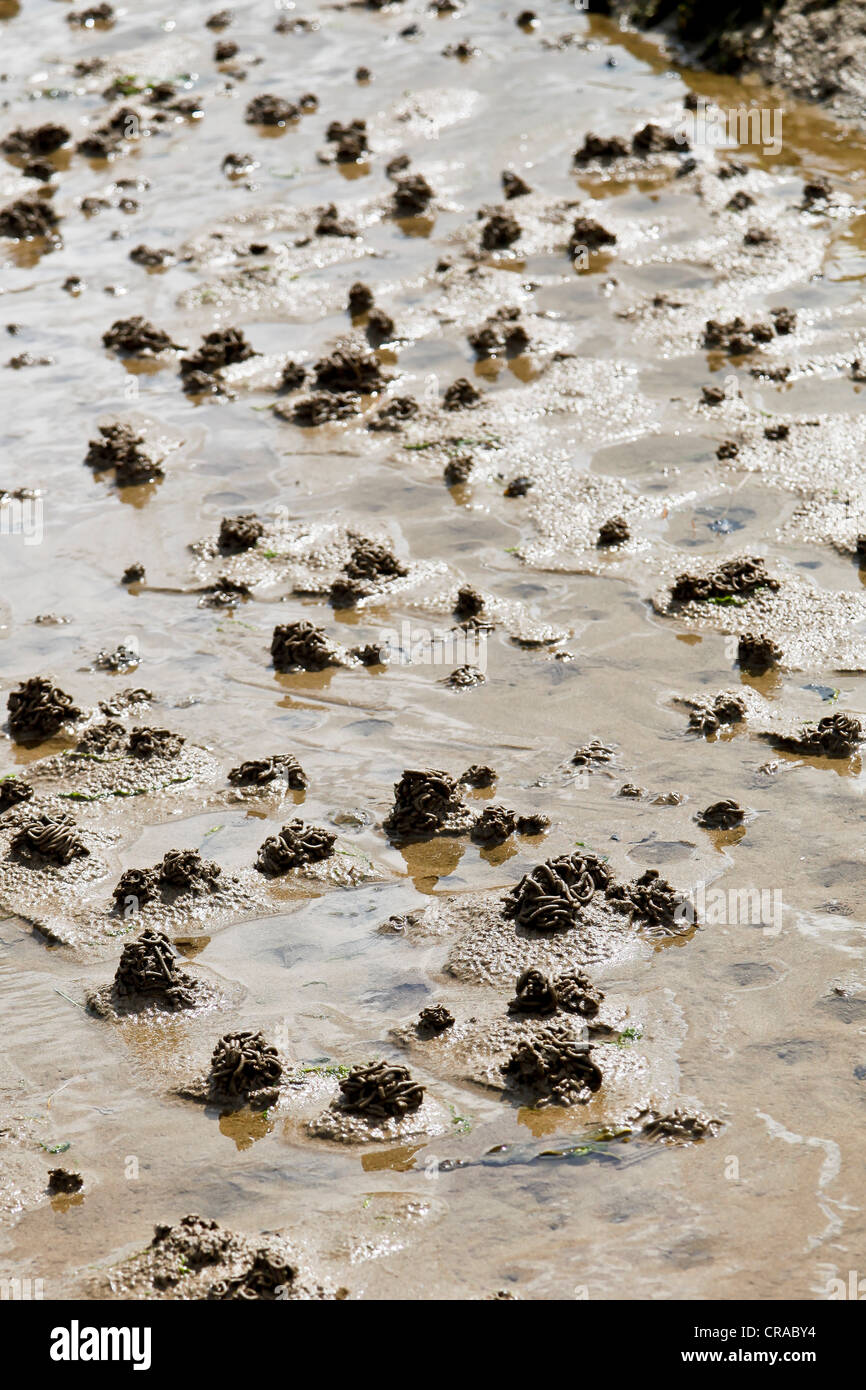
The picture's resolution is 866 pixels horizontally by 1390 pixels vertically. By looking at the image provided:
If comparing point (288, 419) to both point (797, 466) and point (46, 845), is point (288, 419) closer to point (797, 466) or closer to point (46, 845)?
point (797, 466)

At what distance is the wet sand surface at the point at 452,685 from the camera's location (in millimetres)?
5695

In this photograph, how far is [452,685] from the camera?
8.82 m

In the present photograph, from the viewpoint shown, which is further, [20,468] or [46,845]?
[20,468]

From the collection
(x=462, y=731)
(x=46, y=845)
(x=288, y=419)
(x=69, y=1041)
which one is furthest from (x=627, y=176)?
(x=69, y=1041)

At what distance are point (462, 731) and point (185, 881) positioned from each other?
1.96 m

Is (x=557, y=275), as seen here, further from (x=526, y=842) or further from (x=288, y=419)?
(x=526, y=842)

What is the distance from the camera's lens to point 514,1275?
17.1 feet

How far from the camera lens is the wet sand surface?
5.70 m

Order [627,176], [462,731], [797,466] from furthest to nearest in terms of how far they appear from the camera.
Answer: [627,176] → [797,466] → [462,731]

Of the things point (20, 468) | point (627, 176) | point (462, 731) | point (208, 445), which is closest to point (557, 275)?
point (627, 176)

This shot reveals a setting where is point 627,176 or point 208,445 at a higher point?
point 627,176
